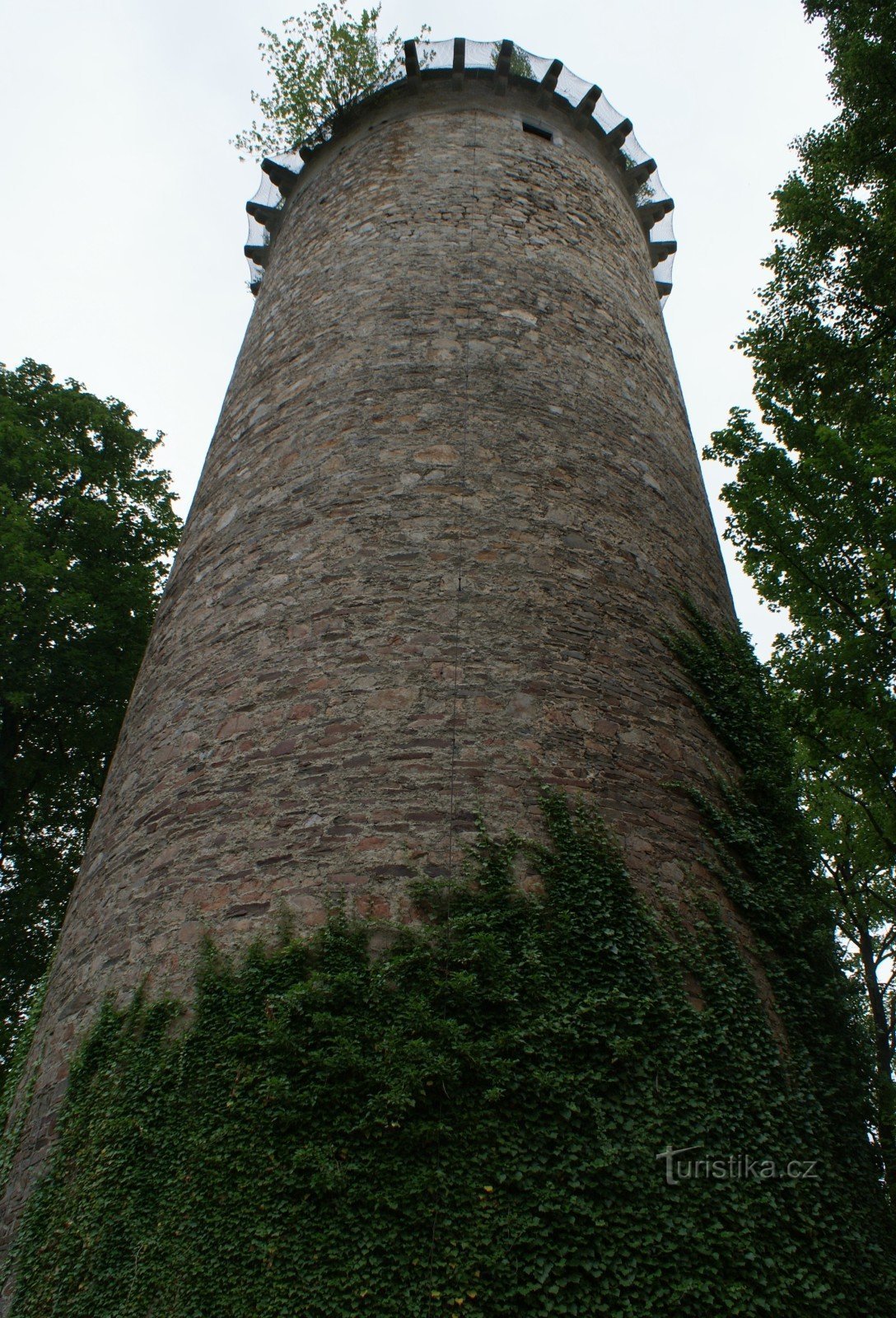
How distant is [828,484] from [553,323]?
7.29ft

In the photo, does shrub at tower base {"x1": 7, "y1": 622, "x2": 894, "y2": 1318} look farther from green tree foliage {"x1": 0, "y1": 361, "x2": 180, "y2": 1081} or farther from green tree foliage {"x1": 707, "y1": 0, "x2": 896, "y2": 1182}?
green tree foliage {"x1": 0, "y1": 361, "x2": 180, "y2": 1081}

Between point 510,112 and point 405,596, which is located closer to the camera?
point 405,596

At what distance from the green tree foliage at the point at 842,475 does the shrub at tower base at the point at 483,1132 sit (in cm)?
85

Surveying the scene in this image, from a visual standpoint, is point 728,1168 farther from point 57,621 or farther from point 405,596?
point 57,621

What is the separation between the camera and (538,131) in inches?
358

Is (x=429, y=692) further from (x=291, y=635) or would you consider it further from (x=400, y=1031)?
(x=400, y=1031)

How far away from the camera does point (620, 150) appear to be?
992cm

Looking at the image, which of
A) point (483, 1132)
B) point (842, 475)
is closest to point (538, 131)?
point (842, 475)

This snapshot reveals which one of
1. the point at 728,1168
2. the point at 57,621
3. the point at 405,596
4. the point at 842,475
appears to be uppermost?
the point at 57,621

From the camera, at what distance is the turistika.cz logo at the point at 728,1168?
11.7 ft

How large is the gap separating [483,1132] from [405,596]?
2.63 metres

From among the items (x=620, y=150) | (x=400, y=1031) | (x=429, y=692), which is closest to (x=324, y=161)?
(x=620, y=150)

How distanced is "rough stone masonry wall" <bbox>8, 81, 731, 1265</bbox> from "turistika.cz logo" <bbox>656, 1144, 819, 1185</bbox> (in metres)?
1.23

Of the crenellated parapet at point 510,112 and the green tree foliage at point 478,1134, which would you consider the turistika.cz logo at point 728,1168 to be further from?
the crenellated parapet at point 510,112
